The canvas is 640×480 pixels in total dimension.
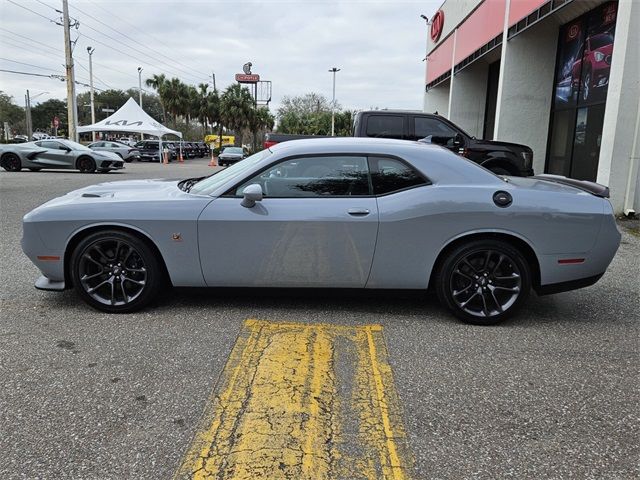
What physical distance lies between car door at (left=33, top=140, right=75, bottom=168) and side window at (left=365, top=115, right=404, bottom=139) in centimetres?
1508

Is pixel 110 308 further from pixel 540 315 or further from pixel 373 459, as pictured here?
pixel 540 315

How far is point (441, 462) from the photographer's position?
2451 millimetres

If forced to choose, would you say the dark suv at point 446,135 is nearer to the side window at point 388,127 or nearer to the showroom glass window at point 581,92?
the side window at point 388,127

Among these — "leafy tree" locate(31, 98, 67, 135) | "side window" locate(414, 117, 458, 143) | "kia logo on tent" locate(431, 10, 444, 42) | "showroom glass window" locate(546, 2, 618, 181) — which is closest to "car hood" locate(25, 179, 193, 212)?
"side window" locate(414, 117, 458, 143)

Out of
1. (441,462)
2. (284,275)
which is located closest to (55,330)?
(284,275)

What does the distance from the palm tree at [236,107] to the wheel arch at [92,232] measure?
58648 mm

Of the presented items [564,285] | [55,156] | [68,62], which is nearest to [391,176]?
[564,285]

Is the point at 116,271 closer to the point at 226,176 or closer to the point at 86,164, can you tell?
the point at 226,176

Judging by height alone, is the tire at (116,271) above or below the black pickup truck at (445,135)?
below

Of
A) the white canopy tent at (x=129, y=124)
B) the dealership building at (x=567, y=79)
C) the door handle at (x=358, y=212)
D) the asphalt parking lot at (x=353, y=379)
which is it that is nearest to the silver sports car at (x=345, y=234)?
the door handle at (x=358, y=212)

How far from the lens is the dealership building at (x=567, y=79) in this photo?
9.21 m

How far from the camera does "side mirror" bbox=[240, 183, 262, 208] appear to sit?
4012 mm

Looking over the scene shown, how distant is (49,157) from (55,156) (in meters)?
0.23

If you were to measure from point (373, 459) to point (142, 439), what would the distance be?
45.6 inches
